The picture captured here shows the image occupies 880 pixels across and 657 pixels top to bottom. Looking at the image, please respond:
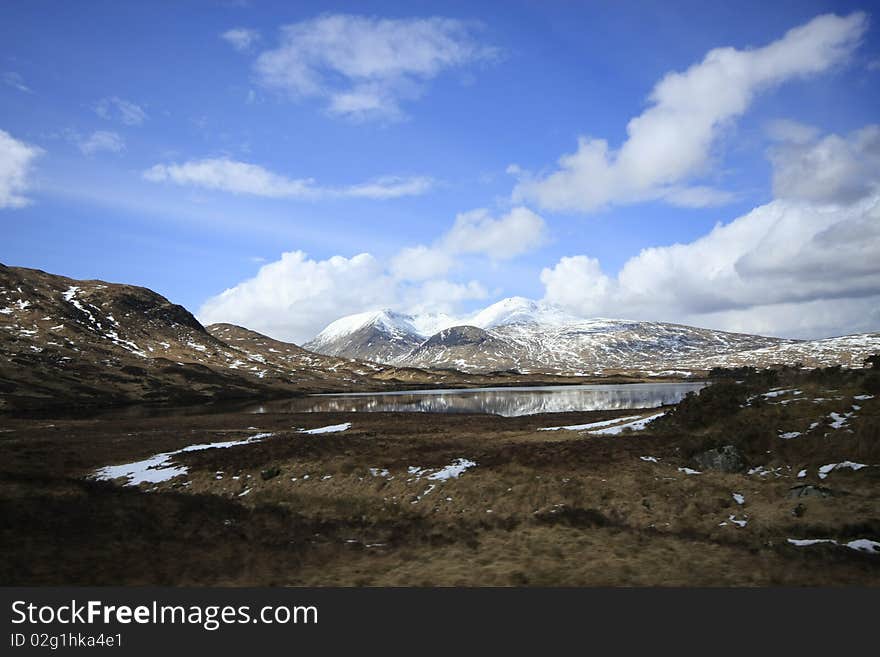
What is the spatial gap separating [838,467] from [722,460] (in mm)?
3993

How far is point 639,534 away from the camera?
1575cm

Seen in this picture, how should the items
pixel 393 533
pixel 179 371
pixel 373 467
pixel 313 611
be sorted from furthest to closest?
pixel 179 371 → pixel 373 467 → pixel 393 533 → pixel 313 611

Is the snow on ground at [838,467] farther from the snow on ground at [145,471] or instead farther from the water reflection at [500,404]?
the water reflection at [500,404]

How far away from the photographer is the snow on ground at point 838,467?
18.3 m

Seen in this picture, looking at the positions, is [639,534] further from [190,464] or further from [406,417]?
[406,417]

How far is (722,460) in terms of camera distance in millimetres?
21078

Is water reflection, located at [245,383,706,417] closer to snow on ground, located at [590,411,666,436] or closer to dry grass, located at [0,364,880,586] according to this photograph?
snow on ground, located at [590,411,666,436]

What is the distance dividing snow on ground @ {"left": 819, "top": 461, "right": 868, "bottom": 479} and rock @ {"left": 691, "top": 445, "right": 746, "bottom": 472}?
8.93 feet

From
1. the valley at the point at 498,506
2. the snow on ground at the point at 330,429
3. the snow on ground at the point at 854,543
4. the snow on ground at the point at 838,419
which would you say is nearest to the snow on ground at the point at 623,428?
the valley at the point at 498,506

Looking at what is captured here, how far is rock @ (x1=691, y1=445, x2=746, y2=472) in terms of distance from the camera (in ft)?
67.9

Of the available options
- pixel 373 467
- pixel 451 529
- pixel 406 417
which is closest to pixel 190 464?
pixel 373 467

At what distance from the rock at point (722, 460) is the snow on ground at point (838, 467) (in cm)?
272

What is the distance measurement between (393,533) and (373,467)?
26.7 ft

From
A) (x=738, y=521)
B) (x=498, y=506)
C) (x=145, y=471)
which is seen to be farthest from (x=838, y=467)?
(x=145, y=471)
